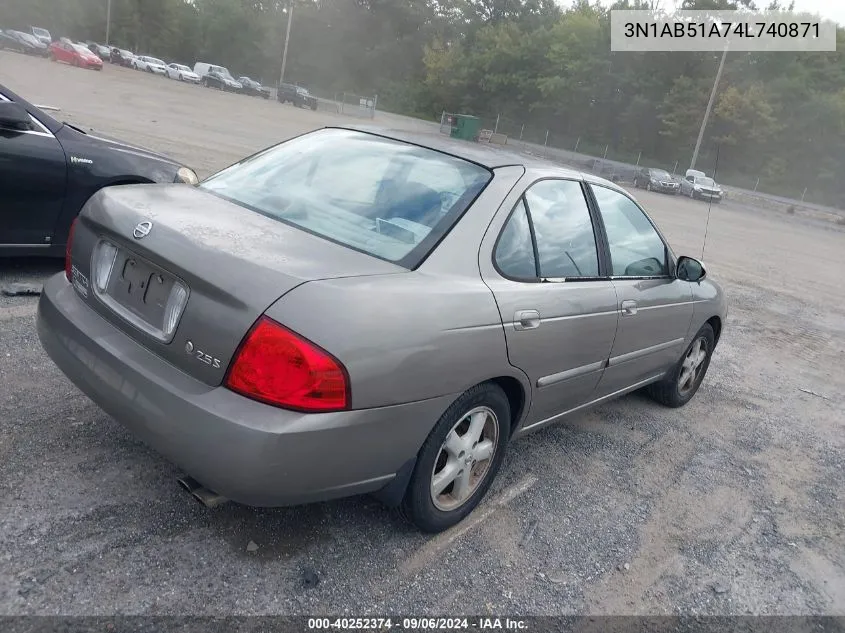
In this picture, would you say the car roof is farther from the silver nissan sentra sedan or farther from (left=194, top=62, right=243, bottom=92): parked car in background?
(left=194, top=62, right=243, bottom=92): parked car in background

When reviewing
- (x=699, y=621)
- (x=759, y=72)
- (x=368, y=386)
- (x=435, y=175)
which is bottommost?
(x=699, y=621)

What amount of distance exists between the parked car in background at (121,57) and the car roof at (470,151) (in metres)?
61.8

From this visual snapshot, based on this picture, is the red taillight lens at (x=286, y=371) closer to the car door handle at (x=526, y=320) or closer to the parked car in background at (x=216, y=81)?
the car door handle at (x=526, y=320)

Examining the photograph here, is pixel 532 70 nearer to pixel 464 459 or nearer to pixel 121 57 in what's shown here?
pixel 121 57

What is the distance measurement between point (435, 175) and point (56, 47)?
54491 mm

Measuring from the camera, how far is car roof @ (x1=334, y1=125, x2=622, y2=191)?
3.39 m

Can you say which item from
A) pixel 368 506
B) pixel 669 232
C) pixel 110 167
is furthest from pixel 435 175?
pixel 669 232

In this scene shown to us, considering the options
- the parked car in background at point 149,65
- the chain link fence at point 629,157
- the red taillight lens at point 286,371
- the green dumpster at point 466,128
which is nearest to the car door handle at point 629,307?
the red taillight lens at point 286,371

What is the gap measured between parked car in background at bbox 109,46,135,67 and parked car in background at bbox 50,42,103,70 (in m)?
9.56

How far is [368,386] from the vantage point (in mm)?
2391

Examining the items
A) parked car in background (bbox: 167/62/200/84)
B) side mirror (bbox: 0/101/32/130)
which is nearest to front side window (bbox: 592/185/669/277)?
side mirror (bbox: 0/101/32/130)

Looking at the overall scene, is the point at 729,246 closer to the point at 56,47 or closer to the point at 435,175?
the point at 435,175

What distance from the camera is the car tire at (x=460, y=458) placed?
2.79 meters

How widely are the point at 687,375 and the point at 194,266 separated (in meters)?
3.91
